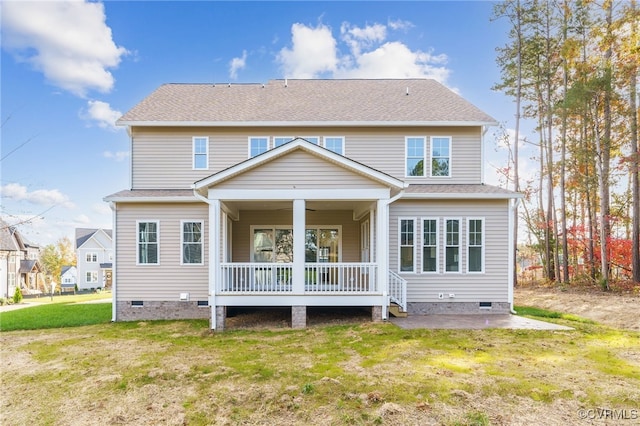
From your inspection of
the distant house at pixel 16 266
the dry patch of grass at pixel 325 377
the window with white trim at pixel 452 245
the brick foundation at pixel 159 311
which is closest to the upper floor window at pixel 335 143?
the window with white trim at pixel 452 245

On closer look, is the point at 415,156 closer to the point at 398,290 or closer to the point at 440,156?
the point at 440,156

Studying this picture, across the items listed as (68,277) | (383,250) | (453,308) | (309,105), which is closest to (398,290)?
(453,308)

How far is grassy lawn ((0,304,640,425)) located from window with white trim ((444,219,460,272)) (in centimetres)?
269

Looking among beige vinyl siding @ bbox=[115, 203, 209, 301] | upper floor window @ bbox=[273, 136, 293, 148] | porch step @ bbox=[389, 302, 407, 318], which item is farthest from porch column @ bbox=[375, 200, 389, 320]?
beige vinyl siding @ bbox=[115, 203, 209, 301]

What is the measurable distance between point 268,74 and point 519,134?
48.7 ft

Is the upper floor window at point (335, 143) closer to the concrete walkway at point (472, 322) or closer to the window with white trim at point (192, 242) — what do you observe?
the window with white trim at point (192, 242)

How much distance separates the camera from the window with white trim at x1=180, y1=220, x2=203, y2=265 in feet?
36.8

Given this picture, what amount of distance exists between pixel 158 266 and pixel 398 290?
7790 millimetres

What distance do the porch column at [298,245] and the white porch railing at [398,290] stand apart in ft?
9.73

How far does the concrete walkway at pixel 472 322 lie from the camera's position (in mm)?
9008

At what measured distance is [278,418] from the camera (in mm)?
4465

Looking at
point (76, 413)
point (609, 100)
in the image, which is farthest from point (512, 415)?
point (609, 100)

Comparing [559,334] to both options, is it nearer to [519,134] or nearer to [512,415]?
[512,415]

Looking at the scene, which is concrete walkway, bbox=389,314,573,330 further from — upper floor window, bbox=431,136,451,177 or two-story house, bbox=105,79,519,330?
upper floor window, bbox=431,136,451,177
